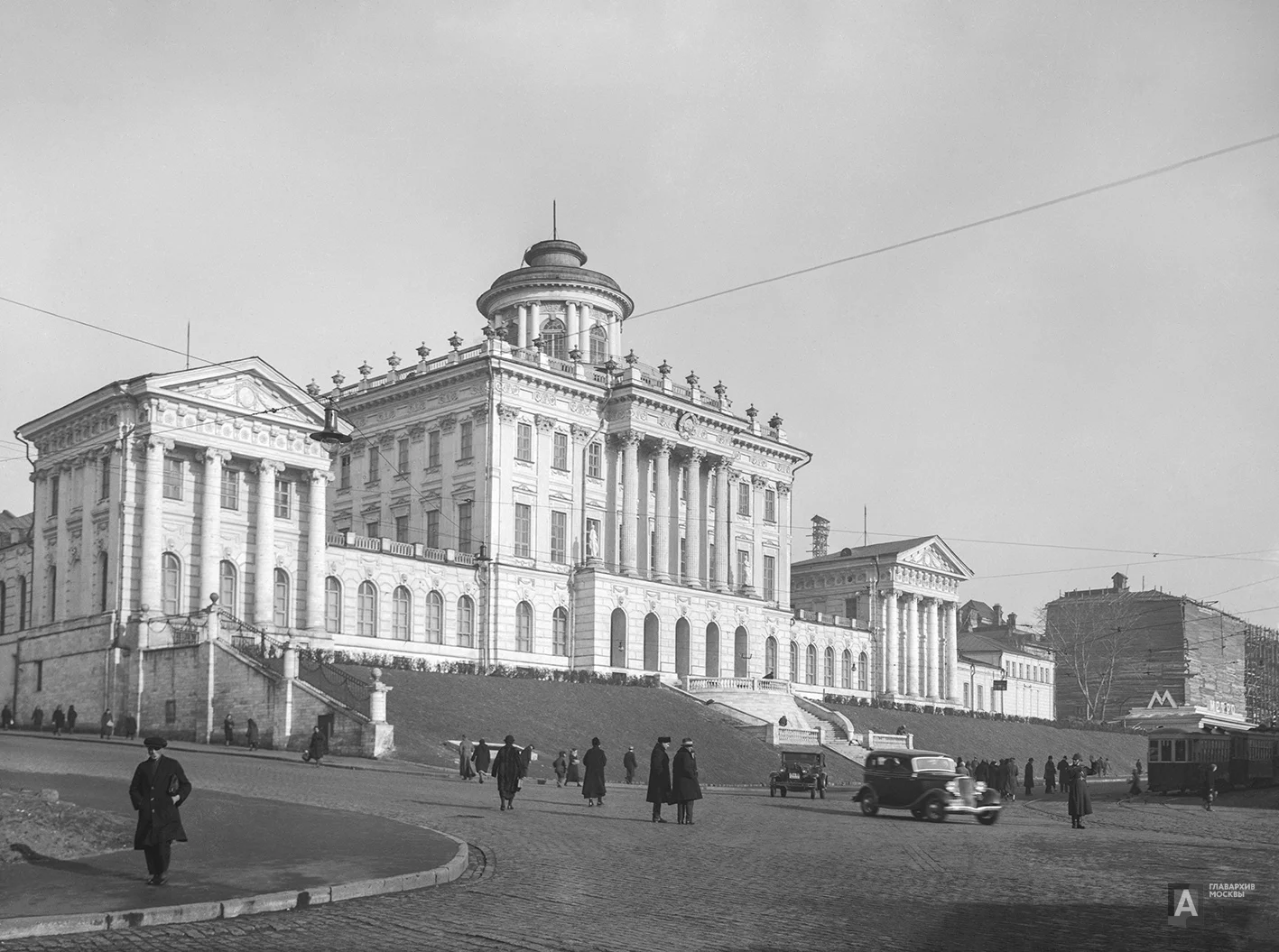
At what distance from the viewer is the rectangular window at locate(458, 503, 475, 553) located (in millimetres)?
73188

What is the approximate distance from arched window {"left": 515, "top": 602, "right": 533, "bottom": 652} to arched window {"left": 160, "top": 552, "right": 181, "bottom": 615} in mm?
18824

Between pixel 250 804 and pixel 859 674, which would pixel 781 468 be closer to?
pixel 859 674

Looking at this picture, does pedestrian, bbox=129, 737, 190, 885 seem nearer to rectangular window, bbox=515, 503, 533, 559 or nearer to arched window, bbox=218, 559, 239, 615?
Answer: arched window, bbox=218, 559, 239, 615

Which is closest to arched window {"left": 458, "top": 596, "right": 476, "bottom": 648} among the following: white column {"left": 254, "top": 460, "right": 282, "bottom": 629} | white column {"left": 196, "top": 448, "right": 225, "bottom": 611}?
white column {"left": 254, "top": 460, "right": 282, "bottom": 629}

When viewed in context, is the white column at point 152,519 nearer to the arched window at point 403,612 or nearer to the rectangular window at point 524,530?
the arched window at point 403,612

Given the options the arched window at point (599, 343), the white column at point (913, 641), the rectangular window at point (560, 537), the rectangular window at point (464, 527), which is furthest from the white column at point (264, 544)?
the white column at point (913, 641)

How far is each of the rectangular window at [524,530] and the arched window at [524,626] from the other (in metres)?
2.55

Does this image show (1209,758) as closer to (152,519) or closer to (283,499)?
(283,499)

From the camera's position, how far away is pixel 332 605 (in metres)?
65.8

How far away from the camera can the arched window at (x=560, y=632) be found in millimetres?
74125

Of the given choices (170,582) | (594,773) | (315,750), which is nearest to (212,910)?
(594,773)

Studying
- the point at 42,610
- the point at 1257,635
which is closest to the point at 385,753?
the point at 42,610

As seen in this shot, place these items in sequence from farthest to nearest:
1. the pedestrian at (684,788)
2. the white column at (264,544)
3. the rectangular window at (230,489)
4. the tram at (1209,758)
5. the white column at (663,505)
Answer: the white column at (663,505), the white column at (264,544), the rectangular window at (230,489), the tram at (1209,758), the pedestrian at (684,788)

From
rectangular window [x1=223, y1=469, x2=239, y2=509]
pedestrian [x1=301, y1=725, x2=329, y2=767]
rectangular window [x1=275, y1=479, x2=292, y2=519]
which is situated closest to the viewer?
pedestrian [x1=301, y1=725, x2=329, y2=767]
